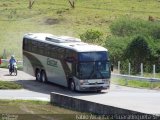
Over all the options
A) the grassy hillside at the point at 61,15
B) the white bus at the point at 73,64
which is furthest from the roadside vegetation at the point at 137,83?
the grassy hillside at the point at 61,15

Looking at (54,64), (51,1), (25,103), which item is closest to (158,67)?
(54,64)

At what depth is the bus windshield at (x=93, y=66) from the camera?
34938mm

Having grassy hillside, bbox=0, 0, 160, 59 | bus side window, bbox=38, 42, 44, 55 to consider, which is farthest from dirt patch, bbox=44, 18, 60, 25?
bus side window, bbox=38, 42, 44, 55

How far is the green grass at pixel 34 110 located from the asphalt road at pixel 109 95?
5.53 ft

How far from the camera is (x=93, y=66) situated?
35188 millimetres

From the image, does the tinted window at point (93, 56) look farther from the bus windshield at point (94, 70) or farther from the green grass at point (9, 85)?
the green grass at point (9, 85)

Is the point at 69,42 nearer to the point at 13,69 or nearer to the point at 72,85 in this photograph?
the point at 72,85

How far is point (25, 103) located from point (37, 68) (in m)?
9.68

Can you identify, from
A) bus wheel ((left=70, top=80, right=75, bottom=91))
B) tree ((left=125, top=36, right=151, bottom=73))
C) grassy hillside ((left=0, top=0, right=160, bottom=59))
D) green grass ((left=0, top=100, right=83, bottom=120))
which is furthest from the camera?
grassy hillside ((left=0, top=0, right=160, bottom=59))

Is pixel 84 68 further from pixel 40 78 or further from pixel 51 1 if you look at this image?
pixel 51 1

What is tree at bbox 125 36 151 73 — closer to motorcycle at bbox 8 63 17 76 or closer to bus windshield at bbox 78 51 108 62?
motorcycle at bbox 8 63 17 76

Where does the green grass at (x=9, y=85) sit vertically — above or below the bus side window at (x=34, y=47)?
below

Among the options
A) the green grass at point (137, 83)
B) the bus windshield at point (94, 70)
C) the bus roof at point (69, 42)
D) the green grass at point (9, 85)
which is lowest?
the green grass at point (137, 83)

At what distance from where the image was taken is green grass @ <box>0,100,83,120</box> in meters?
26.6
